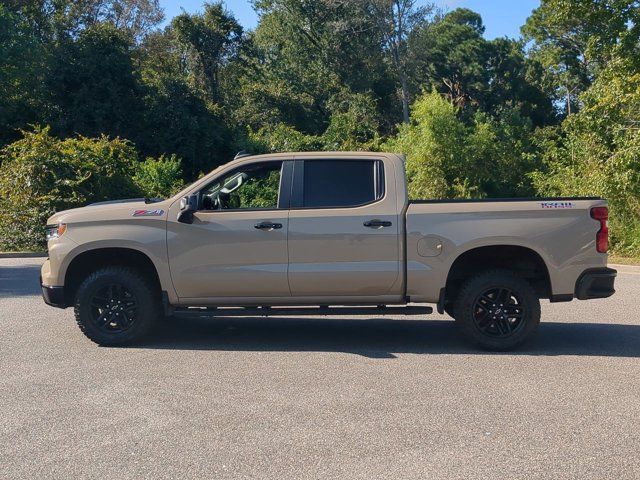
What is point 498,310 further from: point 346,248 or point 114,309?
point 114,309

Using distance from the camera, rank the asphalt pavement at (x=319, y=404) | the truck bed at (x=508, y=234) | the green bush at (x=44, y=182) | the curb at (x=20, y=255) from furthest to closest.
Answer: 1. the green bush at (x=44, y=182)
2. the curb at (x=20, y=255)
3. the truck bed at (x=508, y=234)
4. the asphalt pavement at (x=319, y=404)

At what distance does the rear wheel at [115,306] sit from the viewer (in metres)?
7.82

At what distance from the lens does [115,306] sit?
26.0 feet

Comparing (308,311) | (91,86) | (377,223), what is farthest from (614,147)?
(91,86)

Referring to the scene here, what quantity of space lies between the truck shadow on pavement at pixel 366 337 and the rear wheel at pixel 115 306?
316mm

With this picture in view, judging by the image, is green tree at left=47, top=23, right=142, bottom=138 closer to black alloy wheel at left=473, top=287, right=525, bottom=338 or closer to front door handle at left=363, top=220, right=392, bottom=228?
front door handle at left=363, top=220, right=392, bottom=228

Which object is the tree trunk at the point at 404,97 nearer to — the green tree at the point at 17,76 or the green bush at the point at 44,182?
the green tree at the point at 17,76

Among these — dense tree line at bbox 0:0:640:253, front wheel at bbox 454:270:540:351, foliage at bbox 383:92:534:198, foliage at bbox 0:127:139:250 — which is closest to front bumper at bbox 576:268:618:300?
front wheel at bbox 454:270:540:351

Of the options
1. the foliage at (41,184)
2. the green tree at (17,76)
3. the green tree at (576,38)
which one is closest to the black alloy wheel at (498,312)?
the green tree at (576,38)

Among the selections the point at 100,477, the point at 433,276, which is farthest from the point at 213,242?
the point at 100,477

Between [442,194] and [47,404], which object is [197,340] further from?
[442,194]

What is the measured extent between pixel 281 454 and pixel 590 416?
2434 mm

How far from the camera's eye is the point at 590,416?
18.3ft

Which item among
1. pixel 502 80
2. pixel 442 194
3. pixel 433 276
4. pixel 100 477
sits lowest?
pixel 100 477
